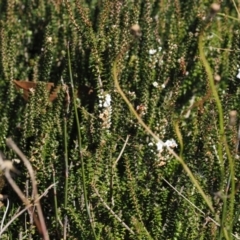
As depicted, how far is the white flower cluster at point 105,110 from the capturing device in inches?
85.9

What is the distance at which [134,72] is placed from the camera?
2.48 m

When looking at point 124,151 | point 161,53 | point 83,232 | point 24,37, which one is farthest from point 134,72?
point 83,232

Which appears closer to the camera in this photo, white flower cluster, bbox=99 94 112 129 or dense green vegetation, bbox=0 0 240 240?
dense green vegetation, bbox=0 0 240 240

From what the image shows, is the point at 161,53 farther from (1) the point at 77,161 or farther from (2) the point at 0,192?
(2) the point at 0,192

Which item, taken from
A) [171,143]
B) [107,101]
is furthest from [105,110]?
[171,143]

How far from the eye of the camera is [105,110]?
7.29ft

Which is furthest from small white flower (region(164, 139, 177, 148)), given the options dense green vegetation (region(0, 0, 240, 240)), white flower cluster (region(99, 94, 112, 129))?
white flower cluster (region(99, 94, 112, 129))

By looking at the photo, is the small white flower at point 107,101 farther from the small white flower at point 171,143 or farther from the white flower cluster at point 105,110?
the small white flower at point 171,143

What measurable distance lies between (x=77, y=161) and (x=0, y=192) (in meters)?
0.30

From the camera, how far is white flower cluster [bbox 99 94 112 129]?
85.9 inches

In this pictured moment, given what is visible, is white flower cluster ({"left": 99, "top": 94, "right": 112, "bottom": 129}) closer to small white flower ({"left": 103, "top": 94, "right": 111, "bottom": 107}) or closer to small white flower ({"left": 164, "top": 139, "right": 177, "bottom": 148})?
small white flower ({"left": 103, "top": 94, "right": 111, "bottom": 107})

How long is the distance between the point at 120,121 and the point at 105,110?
0.08 metres

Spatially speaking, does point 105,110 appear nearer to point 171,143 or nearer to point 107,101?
point 107,101

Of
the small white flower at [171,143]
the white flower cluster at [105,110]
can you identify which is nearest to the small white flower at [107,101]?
the white flower cluster at [105,110]
